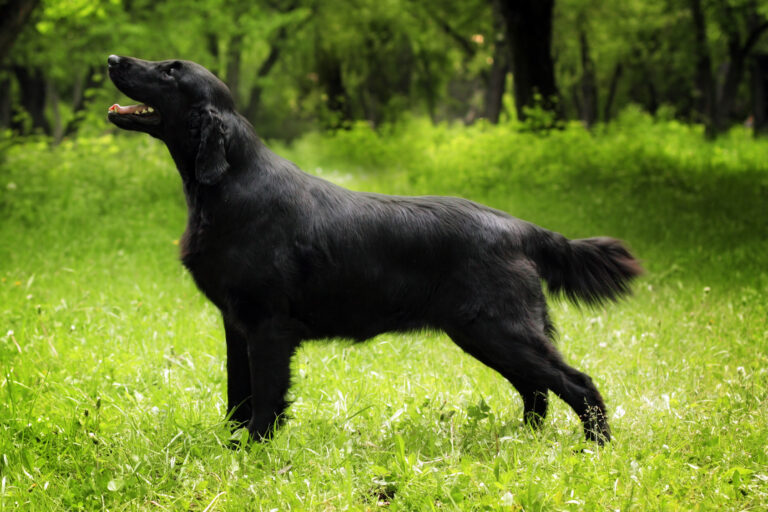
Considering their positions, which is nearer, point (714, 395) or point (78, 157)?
point (714, 395)

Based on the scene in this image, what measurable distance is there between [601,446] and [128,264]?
17.6 feet

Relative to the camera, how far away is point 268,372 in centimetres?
325

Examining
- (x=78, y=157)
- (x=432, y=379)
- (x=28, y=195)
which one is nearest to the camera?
(x=432, y=379)

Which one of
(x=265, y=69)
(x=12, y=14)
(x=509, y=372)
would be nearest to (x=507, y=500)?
(x=509, y=372)

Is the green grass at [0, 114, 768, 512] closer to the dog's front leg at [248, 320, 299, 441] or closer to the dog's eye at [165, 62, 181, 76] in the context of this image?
the dog's front leg at [248, 320, 299, 441]

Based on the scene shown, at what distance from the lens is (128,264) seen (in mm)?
7215

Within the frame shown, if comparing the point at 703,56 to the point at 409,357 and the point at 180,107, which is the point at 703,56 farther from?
the point at 180,107

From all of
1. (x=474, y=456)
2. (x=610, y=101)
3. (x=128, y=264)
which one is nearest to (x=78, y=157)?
(x=128, y=264)

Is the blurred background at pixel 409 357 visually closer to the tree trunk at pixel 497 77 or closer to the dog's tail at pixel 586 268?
the dog's tail at pixel 586 268

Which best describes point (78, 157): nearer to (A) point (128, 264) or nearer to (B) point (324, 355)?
(A) point (128, 264)

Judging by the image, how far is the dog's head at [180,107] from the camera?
10.5ft

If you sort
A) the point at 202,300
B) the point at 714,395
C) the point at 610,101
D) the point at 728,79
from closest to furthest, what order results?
the point at 714,395 → the point at 202,300 → the point at 728,79 → the point at 610,101

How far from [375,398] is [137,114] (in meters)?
1.91

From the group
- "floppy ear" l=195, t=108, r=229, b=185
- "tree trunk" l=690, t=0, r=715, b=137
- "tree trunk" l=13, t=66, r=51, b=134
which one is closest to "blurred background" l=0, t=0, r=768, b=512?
"floppy ear" l=195, t=108, r=229, b=185
